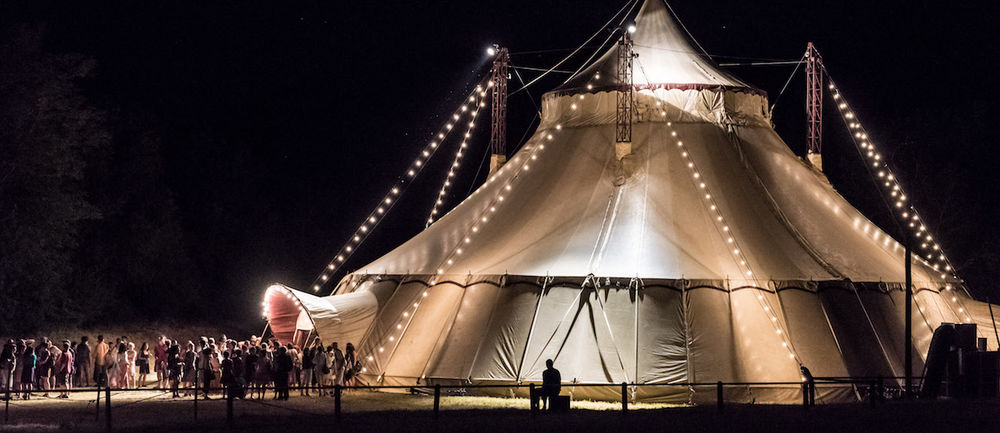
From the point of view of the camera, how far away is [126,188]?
40531 mm

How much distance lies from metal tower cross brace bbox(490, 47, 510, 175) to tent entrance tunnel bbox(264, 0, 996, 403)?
1849 mm

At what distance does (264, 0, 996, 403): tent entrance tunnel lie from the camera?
Answer: 2055 cm

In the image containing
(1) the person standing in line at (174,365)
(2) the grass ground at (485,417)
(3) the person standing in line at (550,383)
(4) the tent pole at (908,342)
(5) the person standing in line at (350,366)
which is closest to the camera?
(2) the grass ground at (485,417)

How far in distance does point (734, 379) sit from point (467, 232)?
617cm

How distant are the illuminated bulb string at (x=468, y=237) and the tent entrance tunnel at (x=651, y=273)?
0.14 feet

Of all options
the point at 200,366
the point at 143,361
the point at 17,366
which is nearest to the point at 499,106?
the point at 200,366

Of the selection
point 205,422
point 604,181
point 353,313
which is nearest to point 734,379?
point 604,181

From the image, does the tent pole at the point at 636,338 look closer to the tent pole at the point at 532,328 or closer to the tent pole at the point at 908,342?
the tent pole at the point at 532,328

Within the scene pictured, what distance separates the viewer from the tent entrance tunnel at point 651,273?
67.4 feet

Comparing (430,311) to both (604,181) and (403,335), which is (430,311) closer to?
(403,335)

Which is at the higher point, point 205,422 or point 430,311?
point 430,311

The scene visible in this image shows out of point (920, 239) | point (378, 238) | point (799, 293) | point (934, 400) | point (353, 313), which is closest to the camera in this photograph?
point (934, 400)

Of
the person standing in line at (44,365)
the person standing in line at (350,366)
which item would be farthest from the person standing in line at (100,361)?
the person standing in line at (350,366)

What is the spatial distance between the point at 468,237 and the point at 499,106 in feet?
17.4
